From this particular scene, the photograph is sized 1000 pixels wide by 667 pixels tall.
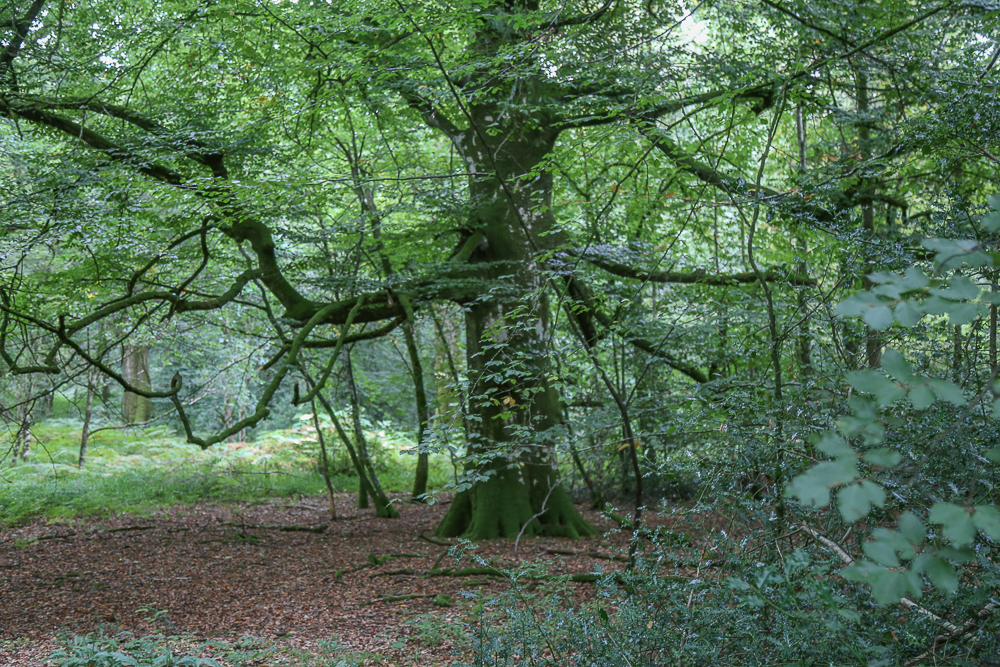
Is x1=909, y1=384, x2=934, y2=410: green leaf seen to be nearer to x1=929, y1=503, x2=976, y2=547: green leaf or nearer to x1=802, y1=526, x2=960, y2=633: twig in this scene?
x1=929, y1=503, x2=976, y2=547: green leaf

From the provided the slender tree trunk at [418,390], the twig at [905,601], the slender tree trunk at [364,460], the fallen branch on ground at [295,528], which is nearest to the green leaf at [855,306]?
the twig at [905,601]

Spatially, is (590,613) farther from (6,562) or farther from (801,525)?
(6,562)

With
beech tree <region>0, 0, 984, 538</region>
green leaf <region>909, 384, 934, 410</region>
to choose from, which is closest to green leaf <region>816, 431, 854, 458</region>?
green leaf <region>909, 384, 934, 410</region>

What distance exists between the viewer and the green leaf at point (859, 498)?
38.8 inches

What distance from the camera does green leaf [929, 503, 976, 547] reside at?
102cm

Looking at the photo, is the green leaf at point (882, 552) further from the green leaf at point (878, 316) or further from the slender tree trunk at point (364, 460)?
the slender tree trunk at point (364, 460)

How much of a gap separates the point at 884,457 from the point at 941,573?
202 millimetres

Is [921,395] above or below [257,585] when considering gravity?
above

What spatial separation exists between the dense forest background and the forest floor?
34.8 inches

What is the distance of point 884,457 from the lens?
1006 millimetres

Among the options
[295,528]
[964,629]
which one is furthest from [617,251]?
[295,528]

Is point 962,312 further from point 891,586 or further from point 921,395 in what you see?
point 891,586

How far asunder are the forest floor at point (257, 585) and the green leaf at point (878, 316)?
3319 millimetres

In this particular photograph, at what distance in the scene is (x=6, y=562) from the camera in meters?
7.24
